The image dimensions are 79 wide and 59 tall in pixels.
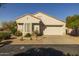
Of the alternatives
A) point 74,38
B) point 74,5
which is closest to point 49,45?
point 74,38

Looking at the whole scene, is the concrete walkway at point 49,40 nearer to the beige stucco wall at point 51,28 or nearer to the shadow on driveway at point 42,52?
the beige stucco wall at point 51,28

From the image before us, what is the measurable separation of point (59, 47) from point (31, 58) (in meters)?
2.09

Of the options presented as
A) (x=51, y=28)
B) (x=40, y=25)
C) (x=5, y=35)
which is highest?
(x=40, y=25)

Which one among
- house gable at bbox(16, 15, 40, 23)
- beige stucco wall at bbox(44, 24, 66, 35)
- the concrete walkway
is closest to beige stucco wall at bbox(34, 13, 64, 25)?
house gable at bbox(16, 15, 40, 23)

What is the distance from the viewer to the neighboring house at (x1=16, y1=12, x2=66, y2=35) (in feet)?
59.6

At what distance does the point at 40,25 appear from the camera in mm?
18484

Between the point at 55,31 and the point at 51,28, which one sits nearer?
the point at 55,31

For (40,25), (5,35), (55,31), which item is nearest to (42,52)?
(55,31)

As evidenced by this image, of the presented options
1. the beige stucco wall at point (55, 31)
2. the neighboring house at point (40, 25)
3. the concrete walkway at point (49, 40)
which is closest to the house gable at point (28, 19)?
the neighboring house at point (40, 25)

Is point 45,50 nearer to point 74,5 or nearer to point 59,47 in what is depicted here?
point 59,47

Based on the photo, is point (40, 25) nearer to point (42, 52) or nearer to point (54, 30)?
point (54, 30)

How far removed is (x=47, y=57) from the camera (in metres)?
16.3

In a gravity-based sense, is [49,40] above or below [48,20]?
below

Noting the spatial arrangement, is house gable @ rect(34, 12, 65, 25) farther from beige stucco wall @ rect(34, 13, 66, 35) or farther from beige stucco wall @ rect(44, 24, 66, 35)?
beige stucco wall @ rect(44, 24, 66, 35)
